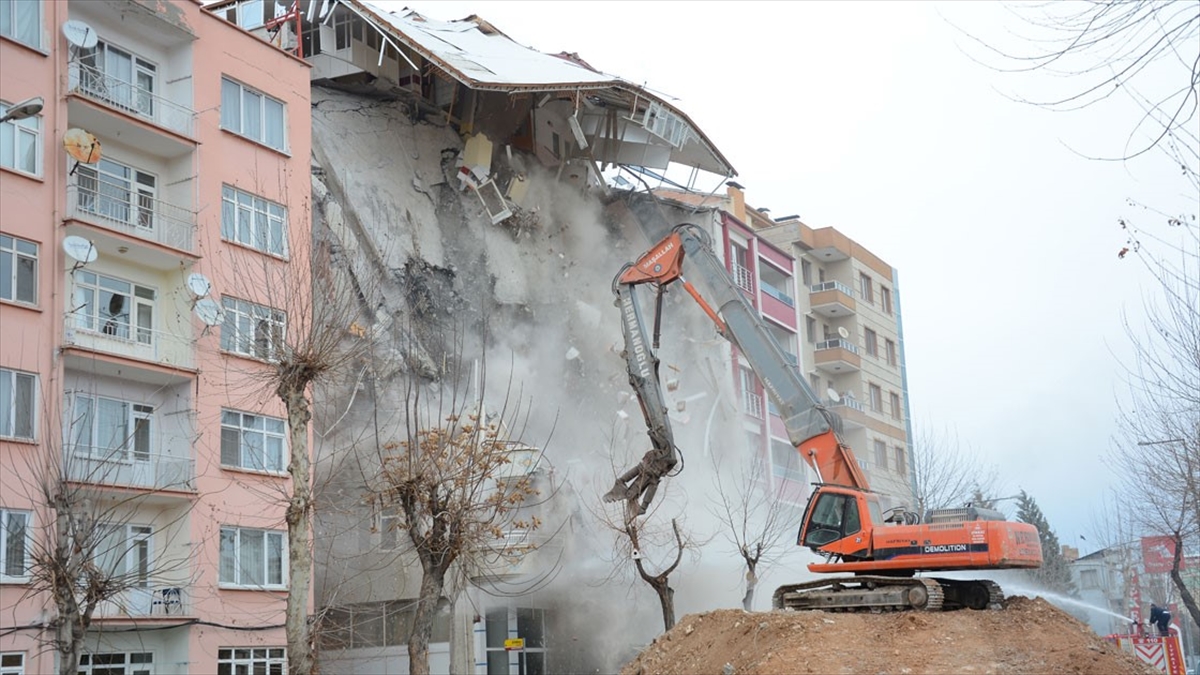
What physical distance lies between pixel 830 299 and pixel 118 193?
45.3m

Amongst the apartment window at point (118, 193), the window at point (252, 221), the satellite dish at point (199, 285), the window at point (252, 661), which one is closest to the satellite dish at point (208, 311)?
the satellite dish at point (199, 285)

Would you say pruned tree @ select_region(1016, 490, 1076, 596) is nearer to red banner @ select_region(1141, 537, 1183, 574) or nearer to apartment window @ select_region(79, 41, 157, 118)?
red banner @ select_region(1141, 537, 1183, 574)

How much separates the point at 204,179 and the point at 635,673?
62.1 ft

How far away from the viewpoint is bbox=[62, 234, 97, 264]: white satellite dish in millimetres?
28719

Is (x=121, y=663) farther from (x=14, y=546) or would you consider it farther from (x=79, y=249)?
(x=79, y=249)

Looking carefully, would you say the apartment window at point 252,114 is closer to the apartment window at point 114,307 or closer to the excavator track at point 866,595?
the apartment window at point 114,307

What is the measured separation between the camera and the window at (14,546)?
1051 inches

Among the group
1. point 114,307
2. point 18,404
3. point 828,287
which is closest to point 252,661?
point 18,404

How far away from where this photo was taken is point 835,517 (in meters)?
23.5

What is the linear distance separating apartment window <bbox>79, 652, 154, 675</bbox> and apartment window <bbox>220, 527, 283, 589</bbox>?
2485 millimetres

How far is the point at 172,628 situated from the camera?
30125mm

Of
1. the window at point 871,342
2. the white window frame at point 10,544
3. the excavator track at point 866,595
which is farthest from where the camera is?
the window at point 871,342

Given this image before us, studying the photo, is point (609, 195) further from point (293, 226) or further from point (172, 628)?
point (172, 628)

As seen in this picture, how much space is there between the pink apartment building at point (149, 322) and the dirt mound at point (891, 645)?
11.3 meters
